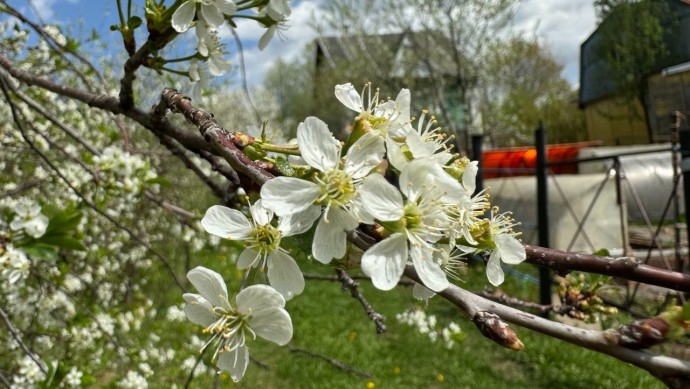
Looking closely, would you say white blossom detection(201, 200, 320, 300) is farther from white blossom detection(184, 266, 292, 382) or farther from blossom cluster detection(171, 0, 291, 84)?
blossom cluster detection(171, 0, 291, 84)

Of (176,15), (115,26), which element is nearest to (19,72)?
(115,26)

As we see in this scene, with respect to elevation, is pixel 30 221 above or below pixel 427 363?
above

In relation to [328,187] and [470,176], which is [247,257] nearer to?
[328,187]

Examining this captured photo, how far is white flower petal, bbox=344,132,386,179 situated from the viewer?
49cm

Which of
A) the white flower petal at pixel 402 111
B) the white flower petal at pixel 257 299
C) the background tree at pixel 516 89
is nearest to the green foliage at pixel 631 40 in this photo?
the white flower petal at pixel 402 111

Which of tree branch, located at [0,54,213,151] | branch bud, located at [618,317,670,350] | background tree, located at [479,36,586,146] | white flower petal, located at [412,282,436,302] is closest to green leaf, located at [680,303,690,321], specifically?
branch bud, located at [618,317,670,350]

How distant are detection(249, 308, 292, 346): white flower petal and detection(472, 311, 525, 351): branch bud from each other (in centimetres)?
18

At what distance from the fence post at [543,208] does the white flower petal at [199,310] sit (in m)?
3.40

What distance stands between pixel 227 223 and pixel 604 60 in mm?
2117

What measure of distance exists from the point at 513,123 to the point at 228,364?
1130 centimetres

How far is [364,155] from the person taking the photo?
1.65 feet

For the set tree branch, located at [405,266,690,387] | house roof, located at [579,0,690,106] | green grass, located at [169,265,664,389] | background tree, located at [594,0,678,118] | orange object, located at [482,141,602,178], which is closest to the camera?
tree branch, located at [405,266,690,387]

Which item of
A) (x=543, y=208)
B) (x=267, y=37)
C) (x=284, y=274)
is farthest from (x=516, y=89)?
(x=284, y=274)

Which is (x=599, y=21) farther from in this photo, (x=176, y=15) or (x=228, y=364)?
(x=228, y=364)
